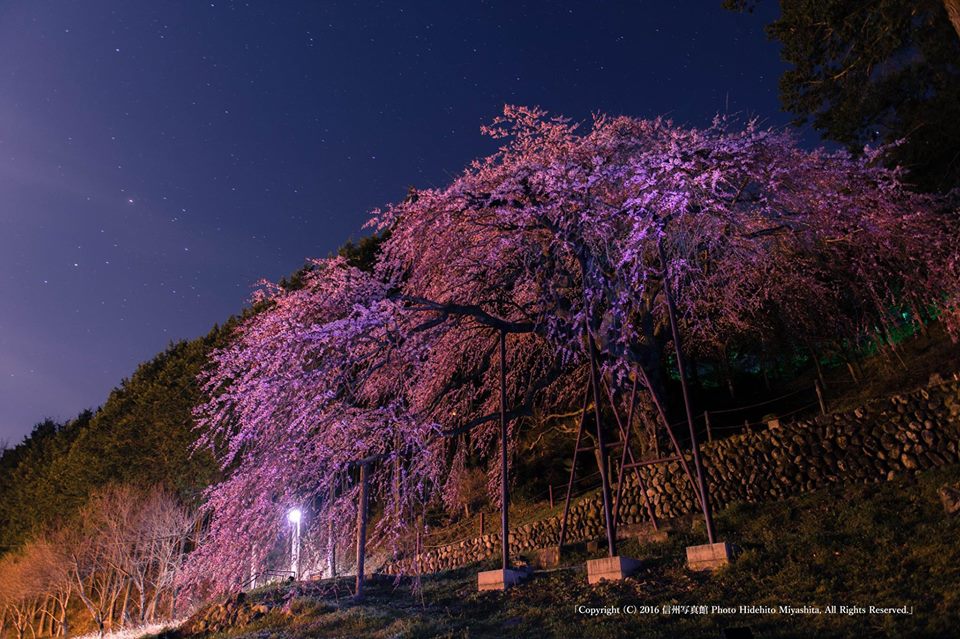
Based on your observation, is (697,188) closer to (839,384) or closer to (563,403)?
(563,403)

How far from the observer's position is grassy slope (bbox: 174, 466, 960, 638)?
20.6ft

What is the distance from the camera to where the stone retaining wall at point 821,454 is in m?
11.6

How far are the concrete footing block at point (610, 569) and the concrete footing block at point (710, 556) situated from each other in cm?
88

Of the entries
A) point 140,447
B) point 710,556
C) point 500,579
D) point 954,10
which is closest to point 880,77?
point 954,10

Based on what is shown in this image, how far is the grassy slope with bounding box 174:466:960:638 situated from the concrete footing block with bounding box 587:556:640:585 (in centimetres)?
25

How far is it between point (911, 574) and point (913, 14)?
33.7 feet

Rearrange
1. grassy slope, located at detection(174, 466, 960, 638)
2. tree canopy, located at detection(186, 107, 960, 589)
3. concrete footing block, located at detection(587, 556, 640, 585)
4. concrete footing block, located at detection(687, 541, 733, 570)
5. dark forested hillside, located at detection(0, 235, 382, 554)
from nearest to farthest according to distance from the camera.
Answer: grassy slope, located at detection(174, 466, 960, 638) → concrete footing block, located at detection(687, 541, 733, 570) → concrete footing block, located at detection(587, 556, 640, 585) → tree canopy, located at detection(186, 107, 960, 589) → dark forested hillside, located at detection(0, 235, 382, 554)

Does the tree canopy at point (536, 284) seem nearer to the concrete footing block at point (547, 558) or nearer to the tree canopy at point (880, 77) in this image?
the tree canopy at point (880, 77)

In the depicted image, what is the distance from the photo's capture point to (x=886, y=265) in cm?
1349

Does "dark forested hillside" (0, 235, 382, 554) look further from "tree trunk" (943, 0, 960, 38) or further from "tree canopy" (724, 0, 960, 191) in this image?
"tree trunk" (943, 0, 960, 38)

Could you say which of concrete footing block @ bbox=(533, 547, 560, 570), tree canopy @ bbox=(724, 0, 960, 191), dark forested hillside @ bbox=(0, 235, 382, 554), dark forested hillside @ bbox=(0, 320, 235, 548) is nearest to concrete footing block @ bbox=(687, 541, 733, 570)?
concrete footing block @ bbox=(533, 547, 560, 570)

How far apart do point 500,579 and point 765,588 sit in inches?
168

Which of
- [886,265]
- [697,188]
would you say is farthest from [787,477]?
[697,188]

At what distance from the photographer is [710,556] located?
8.56 m
